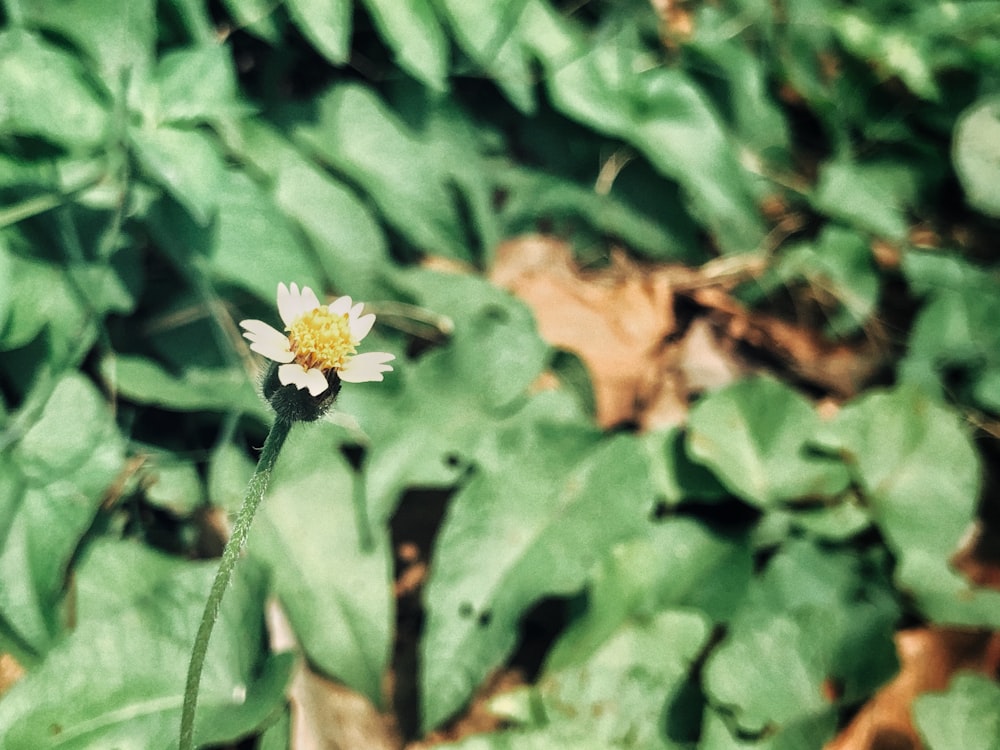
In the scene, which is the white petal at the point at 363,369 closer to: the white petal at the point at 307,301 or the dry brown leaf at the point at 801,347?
the white petal at the point at 307,301

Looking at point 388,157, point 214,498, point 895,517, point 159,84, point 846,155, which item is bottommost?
point 895,517

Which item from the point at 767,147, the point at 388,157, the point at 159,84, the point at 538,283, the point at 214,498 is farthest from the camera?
the point at 767,147

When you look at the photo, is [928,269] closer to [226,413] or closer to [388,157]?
[388,157]

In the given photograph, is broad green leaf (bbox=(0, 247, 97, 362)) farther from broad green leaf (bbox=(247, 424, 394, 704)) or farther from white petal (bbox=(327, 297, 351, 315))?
white petal (bbox=(327, 297, 351, 315))

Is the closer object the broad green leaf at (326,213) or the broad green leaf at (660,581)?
the broad green leaf at (660,581)

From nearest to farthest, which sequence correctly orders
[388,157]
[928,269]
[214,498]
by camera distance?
[214,498] < [388,157] < [928,269]

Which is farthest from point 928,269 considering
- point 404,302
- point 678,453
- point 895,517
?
Answer: point 404,302

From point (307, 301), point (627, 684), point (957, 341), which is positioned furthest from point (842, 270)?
point (307, 301)

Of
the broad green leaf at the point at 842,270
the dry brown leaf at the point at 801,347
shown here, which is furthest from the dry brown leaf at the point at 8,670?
the broad green leaf at the point at 842,270

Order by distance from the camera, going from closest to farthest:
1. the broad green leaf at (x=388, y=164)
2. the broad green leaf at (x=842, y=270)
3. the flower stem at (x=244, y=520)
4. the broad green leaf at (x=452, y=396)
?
1. the flower stem at (x=244, y=520)
2. the broad green leaf at (x=452, y=396)
3. the broad green leaf at (x=388, y=164)
4. the broad green leaf at (x=842, y=270)
